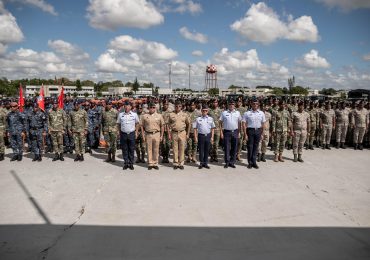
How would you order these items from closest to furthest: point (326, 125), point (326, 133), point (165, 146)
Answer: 1. point (165, 146)
2. point (326, 125)
3. point (326, 133)

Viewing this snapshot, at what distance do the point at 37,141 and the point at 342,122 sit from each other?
10549mm

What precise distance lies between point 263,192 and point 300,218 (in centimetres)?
123

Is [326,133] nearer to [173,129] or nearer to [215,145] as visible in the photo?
[215,145]

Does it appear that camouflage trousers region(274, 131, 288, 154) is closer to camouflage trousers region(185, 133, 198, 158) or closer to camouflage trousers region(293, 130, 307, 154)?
camouflage trousers region(293, 130, 307, 154)

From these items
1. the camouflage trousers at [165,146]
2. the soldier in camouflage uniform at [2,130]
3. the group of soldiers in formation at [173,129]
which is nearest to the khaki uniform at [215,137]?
the group of soldiers in formation at [173,129]

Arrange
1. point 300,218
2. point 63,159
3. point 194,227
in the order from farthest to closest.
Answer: point 63,159 < point 300,218 < point 194,227

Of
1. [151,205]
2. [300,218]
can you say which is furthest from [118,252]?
[300,218]

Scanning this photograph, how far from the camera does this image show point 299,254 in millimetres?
3305

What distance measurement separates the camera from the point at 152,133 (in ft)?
24.4

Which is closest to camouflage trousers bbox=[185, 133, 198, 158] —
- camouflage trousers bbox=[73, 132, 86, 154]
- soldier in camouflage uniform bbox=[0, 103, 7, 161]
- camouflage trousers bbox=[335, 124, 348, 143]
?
camouflage trousers bbox=[73, 132, 86, 154]

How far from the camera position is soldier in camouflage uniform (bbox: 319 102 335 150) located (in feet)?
33.1

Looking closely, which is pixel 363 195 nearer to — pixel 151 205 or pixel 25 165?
pixel 151 205

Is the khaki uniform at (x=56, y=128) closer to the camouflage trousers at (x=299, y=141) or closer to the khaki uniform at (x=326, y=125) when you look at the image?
the camouflage trousers at (x=299, y=141)

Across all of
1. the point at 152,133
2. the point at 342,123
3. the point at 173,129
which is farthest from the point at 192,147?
the point at 342,123
